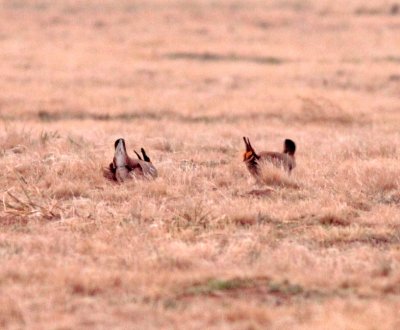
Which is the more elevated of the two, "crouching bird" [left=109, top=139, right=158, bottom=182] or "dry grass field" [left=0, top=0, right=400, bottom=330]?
"crouching bird" [left=109, top=139, right=158, bottom=182]

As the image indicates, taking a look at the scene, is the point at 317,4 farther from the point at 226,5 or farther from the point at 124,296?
the point at 124,296

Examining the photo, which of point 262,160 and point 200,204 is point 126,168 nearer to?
point 262,160

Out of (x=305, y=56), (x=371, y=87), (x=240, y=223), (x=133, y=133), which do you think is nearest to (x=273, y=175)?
(x=240, y=223)

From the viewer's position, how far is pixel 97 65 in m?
25.1

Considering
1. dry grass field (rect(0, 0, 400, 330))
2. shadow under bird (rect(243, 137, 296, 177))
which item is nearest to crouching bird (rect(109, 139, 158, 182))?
dry grass field (rect(0, 0, 400, 330))

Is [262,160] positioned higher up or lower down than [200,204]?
higher up

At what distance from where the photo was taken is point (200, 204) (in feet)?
27.1

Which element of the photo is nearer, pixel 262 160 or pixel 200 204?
pixel 200 204

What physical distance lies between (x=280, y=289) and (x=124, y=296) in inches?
40.8

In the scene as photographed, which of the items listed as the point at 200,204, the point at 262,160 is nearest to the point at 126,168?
the point at 262,160

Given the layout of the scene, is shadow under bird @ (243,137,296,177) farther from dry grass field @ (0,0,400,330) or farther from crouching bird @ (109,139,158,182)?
crouching bird @ (109,139,158,182)

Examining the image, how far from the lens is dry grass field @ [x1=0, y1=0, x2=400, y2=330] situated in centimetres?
580

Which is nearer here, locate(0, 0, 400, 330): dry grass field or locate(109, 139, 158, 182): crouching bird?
locate(0, 0, 400, 330): dry grass field

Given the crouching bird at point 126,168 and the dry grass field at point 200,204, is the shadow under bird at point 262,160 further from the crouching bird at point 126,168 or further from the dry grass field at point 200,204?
the crouching bird at point 126,168
